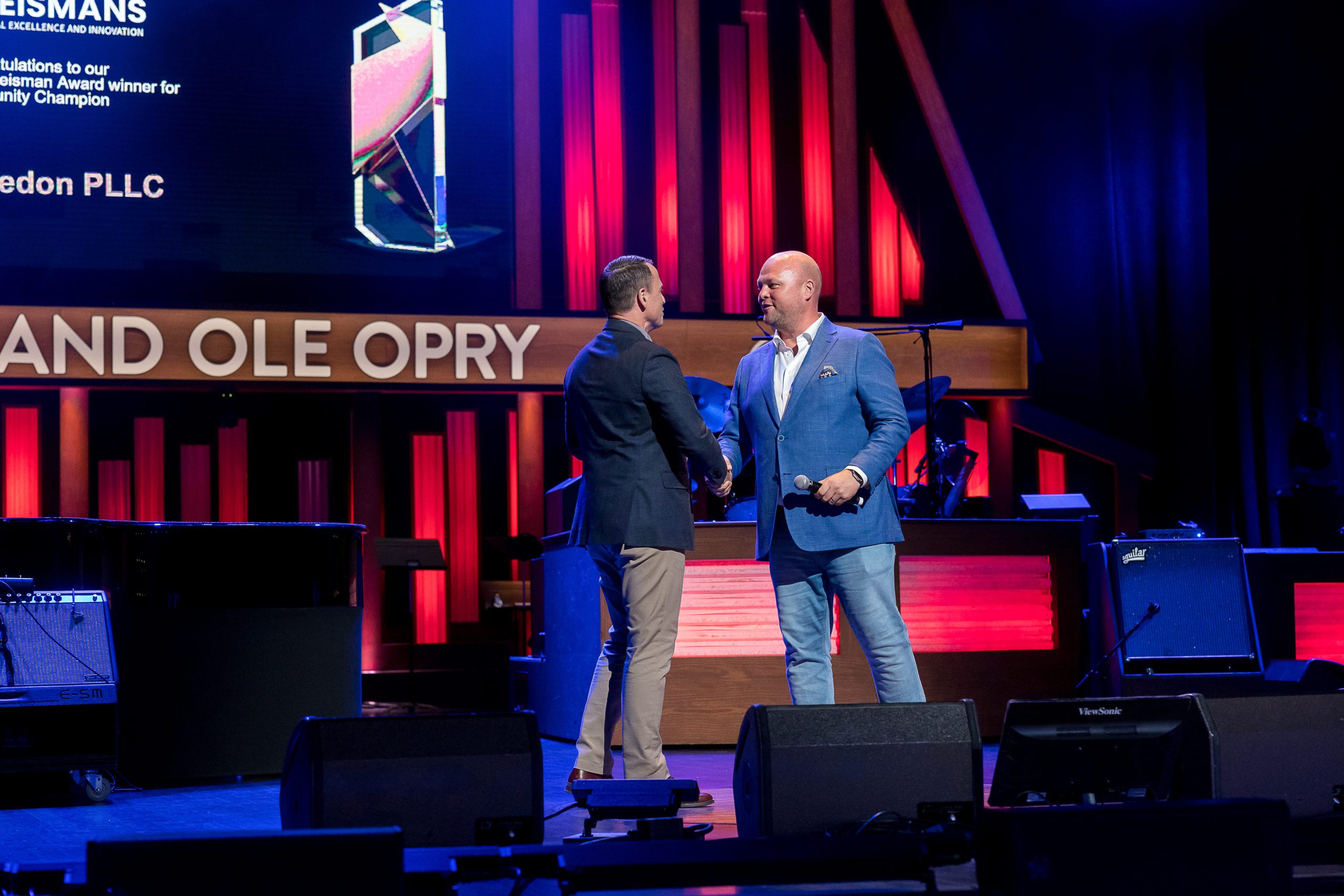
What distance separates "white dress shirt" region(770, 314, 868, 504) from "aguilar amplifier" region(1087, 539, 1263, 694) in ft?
7.59

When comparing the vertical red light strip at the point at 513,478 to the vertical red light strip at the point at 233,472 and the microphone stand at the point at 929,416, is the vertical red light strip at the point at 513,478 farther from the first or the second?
the microphone stand at the point at 929,416

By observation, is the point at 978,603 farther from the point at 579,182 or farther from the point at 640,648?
the point at 579,182

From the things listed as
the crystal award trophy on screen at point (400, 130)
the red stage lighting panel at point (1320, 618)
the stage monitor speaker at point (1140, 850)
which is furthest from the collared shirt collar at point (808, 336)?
the crystal award trophy on screen at point (400, 130)

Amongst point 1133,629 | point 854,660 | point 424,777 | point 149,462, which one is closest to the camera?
point 424,777

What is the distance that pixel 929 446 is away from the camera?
5668mm

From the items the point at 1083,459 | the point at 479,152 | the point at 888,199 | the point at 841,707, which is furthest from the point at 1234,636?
the point at 479,152

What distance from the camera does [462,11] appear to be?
8727 mm

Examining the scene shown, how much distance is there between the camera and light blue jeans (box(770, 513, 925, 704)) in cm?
323

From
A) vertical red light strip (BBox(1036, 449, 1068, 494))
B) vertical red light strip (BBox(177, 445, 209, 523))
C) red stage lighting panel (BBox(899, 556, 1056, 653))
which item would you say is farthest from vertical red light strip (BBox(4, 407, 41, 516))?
vertical red light strip (BBox(1036, 449, 1068, 494))

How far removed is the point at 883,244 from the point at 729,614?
4.60 metres

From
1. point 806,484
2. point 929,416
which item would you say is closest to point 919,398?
point 929,416

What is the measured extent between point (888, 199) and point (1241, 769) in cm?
691

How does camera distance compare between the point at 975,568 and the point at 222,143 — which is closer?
the point at 975,568

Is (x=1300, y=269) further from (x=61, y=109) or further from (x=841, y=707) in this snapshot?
(x=61, y=109)
